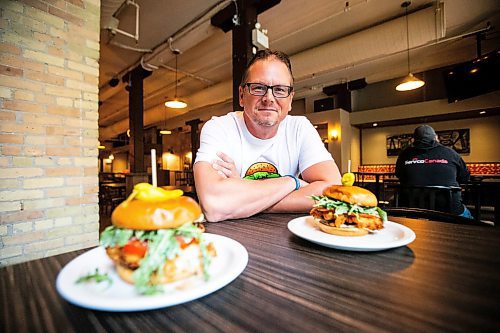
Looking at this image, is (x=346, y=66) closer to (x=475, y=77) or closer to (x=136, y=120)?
(x=475, y=77)

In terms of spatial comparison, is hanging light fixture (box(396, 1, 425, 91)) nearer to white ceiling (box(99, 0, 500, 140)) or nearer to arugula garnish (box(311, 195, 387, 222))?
white ceiling (box(99, 0, 500, 140))

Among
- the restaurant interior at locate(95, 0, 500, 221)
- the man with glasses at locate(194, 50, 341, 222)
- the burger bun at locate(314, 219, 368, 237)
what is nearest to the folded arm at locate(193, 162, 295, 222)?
the man with glasses at locate(194, 50, 341, 222)

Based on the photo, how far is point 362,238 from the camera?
0.79m

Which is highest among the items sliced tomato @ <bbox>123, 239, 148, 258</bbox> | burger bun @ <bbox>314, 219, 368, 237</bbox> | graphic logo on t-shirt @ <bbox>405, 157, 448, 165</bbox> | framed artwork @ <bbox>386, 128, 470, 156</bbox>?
framed artwork @ <bbox>386, 128, 470, 156</bbox>

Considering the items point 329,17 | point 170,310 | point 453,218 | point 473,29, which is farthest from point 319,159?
point 473,29

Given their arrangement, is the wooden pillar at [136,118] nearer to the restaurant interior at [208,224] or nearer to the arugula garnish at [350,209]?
the restaurant interior at [208,224]

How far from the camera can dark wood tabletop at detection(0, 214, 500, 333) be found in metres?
0.37

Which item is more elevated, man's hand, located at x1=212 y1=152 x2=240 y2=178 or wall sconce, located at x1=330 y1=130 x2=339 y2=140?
wall sconce, located at x1=330 y1=130 x2=339 y2=140

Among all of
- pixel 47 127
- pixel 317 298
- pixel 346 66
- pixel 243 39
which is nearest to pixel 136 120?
pixel 243 39

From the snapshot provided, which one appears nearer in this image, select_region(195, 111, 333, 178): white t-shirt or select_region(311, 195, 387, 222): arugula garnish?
select_region(311, 195, 387, 222): arugula garnish

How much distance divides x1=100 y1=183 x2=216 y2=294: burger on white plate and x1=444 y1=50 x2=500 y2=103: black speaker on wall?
6932 mm

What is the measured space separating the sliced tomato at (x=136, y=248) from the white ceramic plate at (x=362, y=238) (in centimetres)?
46

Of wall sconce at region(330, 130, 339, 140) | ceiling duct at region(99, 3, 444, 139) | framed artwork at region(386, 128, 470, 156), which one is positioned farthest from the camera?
wall sconce at region(330, 130, 339, 140)

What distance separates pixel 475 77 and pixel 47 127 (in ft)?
25.7
